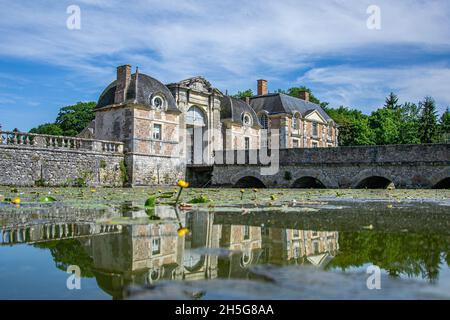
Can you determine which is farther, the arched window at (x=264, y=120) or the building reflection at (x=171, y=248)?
the arched window at (x=264, y=120)

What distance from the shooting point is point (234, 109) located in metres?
34.3

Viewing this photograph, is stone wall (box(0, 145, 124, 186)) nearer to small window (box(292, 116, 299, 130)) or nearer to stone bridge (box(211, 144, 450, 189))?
stone bridge (box(211, 144, 450, 189))

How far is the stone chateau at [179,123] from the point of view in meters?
26.4

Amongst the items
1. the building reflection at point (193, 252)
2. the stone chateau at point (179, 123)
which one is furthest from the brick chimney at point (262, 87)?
the building reflection at point (193, 252)

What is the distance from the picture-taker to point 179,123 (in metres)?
29.7

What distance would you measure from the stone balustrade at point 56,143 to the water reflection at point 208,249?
17.5m

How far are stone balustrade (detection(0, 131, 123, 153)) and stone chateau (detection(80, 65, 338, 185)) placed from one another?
102 centimetres

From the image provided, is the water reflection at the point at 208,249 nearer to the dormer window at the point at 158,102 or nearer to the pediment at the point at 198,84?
the dormer window at the point at 158,102

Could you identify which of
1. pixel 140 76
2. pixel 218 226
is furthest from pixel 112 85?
pixel 218 226

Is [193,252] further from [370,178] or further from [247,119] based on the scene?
[247,119]

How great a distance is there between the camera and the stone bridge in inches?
839

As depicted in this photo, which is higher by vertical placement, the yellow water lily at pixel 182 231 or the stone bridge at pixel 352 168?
the stone bridge at pixel 352 168

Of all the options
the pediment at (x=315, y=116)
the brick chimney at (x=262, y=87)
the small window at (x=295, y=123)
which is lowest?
the small window at (x=295, y=123)
